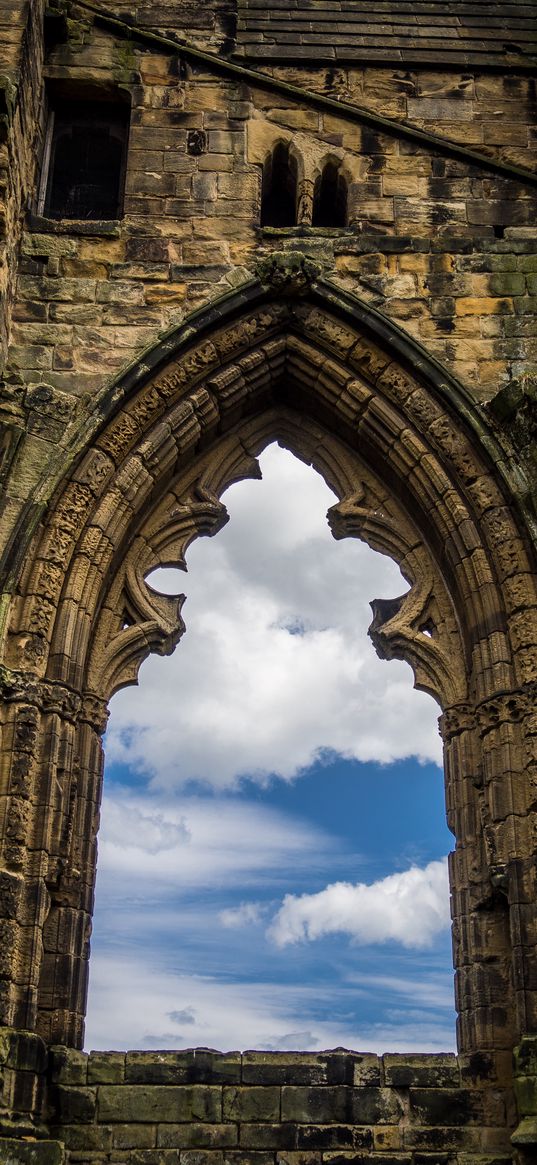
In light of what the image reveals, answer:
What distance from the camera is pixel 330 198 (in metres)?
13.4

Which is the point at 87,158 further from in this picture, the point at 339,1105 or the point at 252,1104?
the point at 339,1105

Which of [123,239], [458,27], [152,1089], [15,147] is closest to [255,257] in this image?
[123,239]

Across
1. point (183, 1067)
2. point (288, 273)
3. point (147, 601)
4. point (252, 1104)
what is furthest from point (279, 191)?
point (252, 1104)

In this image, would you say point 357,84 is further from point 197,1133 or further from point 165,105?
point 197,1133

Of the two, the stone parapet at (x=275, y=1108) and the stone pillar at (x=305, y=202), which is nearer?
the stone parapet at (x=275, y=1108)

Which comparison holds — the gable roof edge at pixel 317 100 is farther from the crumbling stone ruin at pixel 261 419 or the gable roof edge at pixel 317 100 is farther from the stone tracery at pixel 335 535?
the stone tracery at pixel 335 535

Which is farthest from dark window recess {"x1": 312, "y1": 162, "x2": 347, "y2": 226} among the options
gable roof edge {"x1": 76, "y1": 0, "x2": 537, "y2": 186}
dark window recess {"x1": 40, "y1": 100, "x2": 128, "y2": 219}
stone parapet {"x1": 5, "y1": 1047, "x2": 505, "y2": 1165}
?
stone parapet {"x1": 5, "y1": 1047, "x2": 505, "y2": 1165}

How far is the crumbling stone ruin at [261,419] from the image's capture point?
1007 cm

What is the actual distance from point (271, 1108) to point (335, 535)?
15.1 ft

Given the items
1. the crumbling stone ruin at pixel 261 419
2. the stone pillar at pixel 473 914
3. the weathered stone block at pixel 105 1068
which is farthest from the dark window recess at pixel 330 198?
the weathered stone block at pixel 105 1068

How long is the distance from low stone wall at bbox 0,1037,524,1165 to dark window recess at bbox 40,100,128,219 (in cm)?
726

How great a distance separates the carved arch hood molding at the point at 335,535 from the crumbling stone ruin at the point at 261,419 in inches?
1.0

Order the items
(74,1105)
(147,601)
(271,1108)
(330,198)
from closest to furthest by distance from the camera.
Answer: (74,1105)
(271,1108)
(147,601)
(330,198)

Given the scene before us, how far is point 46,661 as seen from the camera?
10.9m
